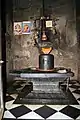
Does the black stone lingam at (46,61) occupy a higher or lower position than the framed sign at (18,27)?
lower

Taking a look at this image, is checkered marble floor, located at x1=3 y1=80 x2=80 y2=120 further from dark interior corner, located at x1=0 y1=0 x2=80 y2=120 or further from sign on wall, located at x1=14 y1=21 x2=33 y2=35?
sign on wall, located at x1=14 y1=21 x2=33 y2=35

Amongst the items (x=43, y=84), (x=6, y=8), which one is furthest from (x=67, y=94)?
(x=6, y=8)

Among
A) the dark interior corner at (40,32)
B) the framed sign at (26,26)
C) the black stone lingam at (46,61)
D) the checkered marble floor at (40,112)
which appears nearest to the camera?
the checkered marble floor at (40,112)

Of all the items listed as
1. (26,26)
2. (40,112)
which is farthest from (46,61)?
(26,26)

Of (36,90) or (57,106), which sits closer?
(57,106)

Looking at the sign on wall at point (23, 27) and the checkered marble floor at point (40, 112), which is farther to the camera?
the sign on wall at point (23, 27)

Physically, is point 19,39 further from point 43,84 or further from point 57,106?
point 57,106

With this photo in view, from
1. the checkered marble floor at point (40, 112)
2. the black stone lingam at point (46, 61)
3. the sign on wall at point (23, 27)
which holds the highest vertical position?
the sign on wall at point (23, 27)

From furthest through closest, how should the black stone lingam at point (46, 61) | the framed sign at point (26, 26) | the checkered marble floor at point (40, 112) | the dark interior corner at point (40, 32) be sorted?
1. the framed sign at point (26, 26)
2. the dark interior corner at point (40, 32)
3. the black stone lingam at point (46, 61)
4. the checkered marble floor at point (40, 112)

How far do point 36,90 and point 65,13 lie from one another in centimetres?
291

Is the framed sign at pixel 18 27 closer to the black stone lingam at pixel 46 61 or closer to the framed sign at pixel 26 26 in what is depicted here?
the framed sign at pixel 26 26

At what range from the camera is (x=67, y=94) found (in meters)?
4.23

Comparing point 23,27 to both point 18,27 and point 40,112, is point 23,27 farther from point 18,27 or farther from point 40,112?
point 40,112

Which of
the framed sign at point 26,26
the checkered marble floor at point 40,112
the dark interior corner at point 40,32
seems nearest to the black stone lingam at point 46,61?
the checkered marble floor at point 40,112
